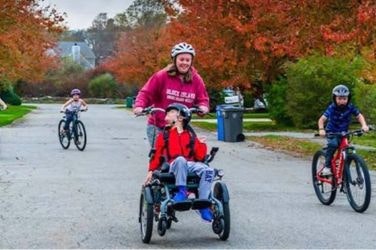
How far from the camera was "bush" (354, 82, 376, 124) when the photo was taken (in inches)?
1113

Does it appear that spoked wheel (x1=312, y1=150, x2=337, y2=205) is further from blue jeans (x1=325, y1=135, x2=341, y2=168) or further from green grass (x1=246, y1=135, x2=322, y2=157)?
green grass (x1=246, y1=135, x2=322, y2=157)

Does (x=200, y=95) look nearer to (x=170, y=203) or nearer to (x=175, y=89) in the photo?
(x=175, y=89)

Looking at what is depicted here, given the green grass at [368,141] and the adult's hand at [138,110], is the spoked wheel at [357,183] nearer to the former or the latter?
the adult's hand at [138,110]

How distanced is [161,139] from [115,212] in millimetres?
2046

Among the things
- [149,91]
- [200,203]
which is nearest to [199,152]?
[200,203]

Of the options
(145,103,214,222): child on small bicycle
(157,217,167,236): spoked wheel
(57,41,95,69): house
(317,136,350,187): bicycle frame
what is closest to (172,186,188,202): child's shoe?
(145,103,214,222): child on small bicycle

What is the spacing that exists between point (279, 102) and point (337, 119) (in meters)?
24.1

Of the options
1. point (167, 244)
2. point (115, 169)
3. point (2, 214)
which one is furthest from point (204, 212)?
point (115, 169)

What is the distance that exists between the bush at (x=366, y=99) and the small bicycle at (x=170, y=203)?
65.0ft

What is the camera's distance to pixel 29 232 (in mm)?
8977

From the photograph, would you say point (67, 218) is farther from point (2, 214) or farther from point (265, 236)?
point (265, 236)

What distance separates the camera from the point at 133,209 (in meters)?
10.8

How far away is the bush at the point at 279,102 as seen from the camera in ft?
115

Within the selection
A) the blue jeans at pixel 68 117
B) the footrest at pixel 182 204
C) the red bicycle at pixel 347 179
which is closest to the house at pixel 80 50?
the blue jeans at pixel 68 117
